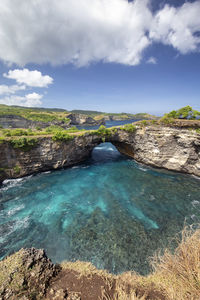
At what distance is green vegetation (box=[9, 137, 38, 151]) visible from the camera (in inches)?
779

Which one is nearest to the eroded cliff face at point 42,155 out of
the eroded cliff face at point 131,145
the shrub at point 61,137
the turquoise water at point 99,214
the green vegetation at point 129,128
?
the eroded cliff face at point 131,145

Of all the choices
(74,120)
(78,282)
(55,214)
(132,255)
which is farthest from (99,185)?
(74,120)

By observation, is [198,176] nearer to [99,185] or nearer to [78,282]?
[99,185]

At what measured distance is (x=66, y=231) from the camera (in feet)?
38.4

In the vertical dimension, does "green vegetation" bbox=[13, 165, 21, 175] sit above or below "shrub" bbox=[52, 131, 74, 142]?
below

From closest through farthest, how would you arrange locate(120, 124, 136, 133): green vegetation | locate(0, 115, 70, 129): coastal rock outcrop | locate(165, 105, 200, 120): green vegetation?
locate(165, 105, 200, 120): green vegetation
locate(120, 124, 136, 133): green vegetation
locate(0, 115, 70, 129): coastal rock outcrop

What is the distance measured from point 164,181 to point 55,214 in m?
18.3

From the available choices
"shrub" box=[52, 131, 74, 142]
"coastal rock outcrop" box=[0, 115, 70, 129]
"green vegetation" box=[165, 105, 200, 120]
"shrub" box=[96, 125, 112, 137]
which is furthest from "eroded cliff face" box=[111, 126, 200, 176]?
"coastal rock outcrop" box=[0, 115, 70, 129]

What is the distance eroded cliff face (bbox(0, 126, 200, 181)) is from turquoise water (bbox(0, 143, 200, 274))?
2.18 metres

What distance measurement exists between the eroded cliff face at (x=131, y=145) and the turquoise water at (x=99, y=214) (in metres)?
2.18

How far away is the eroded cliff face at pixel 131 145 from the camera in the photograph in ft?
67.3

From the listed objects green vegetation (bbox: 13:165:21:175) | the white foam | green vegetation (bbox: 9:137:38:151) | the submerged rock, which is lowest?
the white foam

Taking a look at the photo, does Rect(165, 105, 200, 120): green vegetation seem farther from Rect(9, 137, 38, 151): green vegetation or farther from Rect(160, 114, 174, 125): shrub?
Rect(9, 137, 38, 151): green vegetation

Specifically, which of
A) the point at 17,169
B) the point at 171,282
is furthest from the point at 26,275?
the point at 17,169
